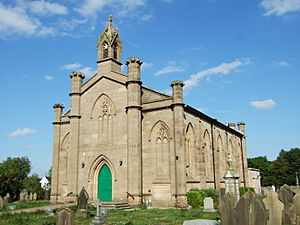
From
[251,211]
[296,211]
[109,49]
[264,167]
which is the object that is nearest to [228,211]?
[251,211]

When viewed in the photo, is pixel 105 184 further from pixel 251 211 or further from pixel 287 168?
pixel 287 168

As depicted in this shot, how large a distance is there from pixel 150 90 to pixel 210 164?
11.9 metres

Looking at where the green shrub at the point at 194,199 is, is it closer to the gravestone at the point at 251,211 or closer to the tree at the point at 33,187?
the gravestone at the point at 251,211

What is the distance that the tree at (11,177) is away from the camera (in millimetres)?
45188

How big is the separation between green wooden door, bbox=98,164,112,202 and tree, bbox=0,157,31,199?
902 inches

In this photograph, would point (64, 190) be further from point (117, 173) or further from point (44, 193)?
point (44, 193)

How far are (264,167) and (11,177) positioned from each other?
265 feet

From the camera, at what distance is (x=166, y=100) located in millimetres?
27766

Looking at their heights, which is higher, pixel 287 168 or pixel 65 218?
pixel 287 168

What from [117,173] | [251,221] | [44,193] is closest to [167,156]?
[117,173]

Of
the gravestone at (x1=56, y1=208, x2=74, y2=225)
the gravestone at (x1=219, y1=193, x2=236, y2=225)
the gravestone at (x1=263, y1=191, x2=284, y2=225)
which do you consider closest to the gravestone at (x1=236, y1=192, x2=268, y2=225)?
the gravestone at (x1=219, y1=193, x2=236, y2=225)

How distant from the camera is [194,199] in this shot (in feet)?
84.1

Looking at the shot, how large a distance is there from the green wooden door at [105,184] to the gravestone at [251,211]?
2065cm

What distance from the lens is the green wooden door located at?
2847cm
